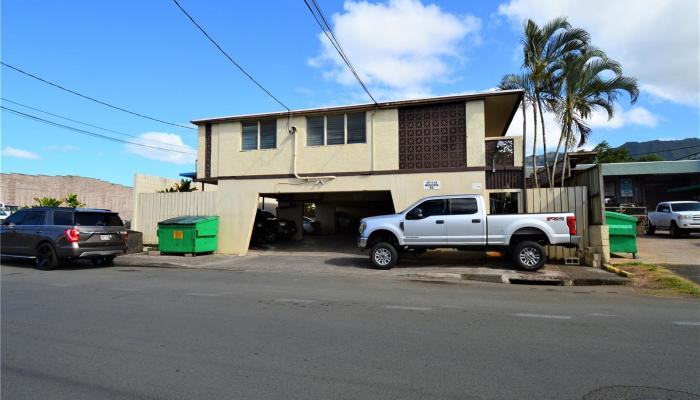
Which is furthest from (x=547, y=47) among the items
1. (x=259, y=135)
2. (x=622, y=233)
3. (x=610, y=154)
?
(x=610, y=154)

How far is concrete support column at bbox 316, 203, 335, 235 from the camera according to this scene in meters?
26.6

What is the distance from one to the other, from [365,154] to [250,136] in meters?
4.82

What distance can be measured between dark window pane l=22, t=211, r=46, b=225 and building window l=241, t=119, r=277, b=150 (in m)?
7.00

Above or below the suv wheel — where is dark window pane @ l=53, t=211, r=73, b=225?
above

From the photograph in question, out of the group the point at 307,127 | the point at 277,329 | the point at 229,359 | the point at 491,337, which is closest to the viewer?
the point at 229,359

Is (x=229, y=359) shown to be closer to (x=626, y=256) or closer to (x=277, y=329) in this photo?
→ (x=277, y=329)

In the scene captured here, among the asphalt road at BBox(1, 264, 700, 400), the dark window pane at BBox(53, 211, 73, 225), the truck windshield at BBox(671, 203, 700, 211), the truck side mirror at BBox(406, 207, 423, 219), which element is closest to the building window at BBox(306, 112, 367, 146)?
the truck side mirror at BBox(406, 207, 423, 219)

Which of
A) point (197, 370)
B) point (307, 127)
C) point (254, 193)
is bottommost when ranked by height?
point (197, 370)

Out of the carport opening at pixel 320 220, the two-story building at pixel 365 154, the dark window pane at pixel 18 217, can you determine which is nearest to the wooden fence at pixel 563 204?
the two-story building at pixel 365 154

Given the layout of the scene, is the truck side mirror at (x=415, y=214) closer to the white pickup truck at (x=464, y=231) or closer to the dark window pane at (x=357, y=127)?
the white pickup truck at (x=464, y=231)

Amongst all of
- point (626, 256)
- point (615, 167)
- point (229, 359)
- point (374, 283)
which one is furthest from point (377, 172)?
point (615, 167)

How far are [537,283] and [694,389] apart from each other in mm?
6786

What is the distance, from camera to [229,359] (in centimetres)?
468

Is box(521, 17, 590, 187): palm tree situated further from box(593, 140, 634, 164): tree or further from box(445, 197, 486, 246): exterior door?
box(593, 140, 634, 164): tree
